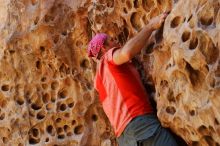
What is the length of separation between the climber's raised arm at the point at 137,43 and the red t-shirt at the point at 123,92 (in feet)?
0.27

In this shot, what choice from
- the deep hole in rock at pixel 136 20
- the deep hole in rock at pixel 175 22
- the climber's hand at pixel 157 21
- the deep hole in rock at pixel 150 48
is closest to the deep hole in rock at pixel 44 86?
the deep hole in rock at pixel 136 20

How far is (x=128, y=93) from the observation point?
7.56 feet

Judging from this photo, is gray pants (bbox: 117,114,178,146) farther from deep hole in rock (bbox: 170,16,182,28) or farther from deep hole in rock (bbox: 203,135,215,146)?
deep hole in rock (bbox: 170,16,182,28)

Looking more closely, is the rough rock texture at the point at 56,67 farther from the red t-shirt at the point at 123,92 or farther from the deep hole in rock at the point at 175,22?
the deep hole in rock at the point at 175,22

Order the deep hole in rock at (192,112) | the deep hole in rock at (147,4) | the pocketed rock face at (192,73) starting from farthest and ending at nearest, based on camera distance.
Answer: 1. the deep hole in rock at (147,4)
2. the deep hole in rock at (192,112)
3. the pocketed rock face at (192,73)

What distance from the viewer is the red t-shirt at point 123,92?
229 centimetres

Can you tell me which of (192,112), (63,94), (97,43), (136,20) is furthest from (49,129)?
(192,112)

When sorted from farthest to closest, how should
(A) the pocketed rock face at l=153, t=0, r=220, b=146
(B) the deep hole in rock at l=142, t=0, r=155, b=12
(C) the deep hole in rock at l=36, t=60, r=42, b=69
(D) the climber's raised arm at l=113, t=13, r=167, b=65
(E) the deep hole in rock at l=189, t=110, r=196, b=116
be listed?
1. (C) the deep hole in rock at l=36, t=60, r=42, b=69
2. (B) the deep hole in rock at l=142, t=0, r=155, b=12
3. (D) the climber's raised arm at l=113, t=13, r=167, b=65
4. (E) the deep hole in rock at l=189, t=110, r=196, b=116
5. (A) the pocketed rock face at l=153, t=0, r=220, b=146

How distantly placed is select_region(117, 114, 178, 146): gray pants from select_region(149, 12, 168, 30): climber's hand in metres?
0.42

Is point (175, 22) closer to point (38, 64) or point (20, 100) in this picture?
point (38, 64)

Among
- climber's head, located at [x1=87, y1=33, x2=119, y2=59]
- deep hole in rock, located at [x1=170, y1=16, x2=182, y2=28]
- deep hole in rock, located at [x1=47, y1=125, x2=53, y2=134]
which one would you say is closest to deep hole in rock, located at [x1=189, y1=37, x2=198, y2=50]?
deep hole in rock, located at [x1=170, y1=16, x2=182, y2=28]

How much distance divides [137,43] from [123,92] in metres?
0.26

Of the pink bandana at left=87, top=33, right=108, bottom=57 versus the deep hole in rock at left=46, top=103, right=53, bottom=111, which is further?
the deep hole in rock at left=46, top=103, right=53, bottom=111

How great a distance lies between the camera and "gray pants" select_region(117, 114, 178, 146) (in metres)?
2.16
